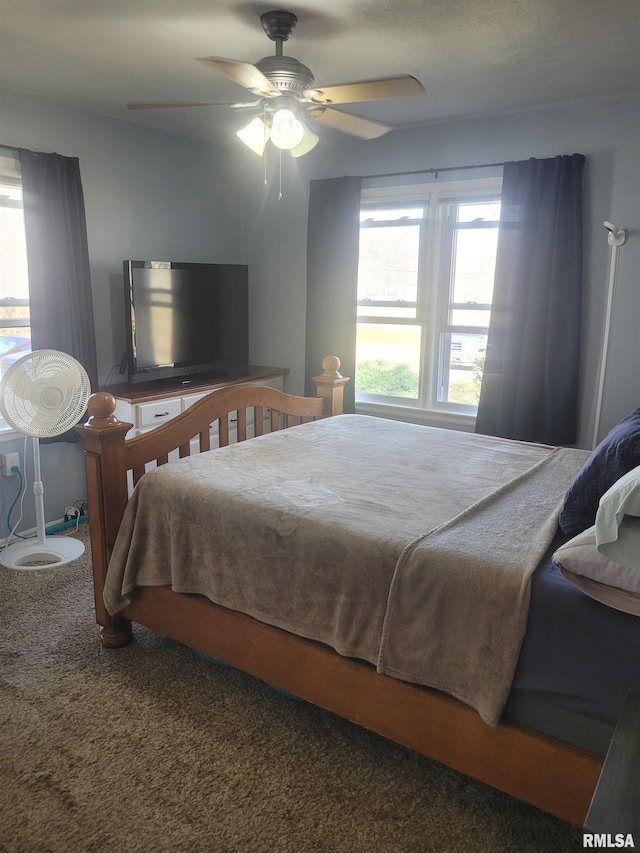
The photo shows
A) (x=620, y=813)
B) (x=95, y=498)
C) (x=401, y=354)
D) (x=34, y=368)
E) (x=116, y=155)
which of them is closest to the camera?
(x=620, y=813)

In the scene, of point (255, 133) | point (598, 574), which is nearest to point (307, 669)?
point (598, 574)

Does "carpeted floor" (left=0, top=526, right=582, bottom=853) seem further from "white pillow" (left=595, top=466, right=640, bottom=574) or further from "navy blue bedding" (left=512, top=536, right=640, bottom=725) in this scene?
"white pillow" (left=595, top=466, right=640, bottom=574)

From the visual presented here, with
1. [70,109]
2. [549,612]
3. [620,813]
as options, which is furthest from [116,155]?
[620,813]

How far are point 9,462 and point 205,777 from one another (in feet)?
7.36

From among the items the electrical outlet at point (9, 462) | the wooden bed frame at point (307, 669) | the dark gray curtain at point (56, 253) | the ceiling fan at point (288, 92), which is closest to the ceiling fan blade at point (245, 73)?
the ceiling fan at point (288, 92)

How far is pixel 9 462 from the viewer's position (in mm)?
3369

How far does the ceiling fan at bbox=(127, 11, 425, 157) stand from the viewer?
82.8 inches

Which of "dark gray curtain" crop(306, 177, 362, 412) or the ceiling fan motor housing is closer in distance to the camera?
the ceiling fan motor housing

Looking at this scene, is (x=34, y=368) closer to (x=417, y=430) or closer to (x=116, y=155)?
(x=116, y=155)

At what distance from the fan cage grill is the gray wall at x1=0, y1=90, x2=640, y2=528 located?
19.9 inches

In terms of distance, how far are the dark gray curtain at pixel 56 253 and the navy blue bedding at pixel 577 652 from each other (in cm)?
295

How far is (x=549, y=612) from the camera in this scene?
1.44 meters

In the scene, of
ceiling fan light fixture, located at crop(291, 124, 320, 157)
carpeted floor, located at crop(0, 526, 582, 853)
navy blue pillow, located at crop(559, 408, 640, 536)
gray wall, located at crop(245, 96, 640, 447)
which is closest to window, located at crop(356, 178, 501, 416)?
gray wall, located at crop(245, 96, 640, 447)

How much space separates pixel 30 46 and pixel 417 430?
240 centimetres
